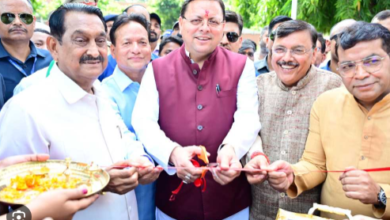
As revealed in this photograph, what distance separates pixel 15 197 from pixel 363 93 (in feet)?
8.18

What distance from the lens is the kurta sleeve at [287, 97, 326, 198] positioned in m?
2.78

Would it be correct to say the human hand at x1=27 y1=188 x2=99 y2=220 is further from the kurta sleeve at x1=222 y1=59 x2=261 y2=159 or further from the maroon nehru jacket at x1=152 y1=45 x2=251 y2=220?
the kurta sleeve at x1=222 y1=59 x2=261 y2=159

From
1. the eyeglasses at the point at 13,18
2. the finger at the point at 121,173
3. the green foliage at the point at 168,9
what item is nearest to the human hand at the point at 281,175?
the finger at the point at 121,173

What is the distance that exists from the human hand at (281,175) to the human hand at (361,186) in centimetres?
44

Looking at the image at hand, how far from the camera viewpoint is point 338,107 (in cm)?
276

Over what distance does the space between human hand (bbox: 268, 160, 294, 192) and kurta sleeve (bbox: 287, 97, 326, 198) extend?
80 mm

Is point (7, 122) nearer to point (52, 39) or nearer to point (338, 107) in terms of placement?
point (52, 39)

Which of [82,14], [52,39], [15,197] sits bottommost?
[15,197]

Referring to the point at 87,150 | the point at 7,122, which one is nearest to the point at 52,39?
the point at 7,122

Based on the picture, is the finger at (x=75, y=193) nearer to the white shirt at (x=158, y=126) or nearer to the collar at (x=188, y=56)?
the white shirt at (x=158, y=126)

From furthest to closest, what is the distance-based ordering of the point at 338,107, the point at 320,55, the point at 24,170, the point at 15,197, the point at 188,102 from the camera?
the point at 320,55
the point at 188,102
the point at 338,107
the point at 24,170
the point at 15,197

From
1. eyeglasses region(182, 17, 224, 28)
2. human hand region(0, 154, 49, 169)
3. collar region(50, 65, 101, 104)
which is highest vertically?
eyeglasses region(182, 17, 224, 28)

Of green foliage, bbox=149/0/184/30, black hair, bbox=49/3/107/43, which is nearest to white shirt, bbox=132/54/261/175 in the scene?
black hair, bbox=49/3/107/43

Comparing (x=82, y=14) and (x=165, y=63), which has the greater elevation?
(x=82, y=14)
